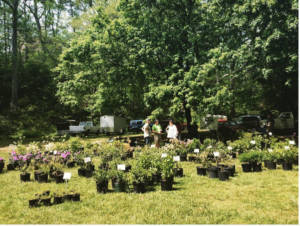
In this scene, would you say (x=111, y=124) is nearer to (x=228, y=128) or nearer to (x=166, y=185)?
(x=228, y=128)

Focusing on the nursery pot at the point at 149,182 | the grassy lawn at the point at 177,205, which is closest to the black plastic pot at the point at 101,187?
the grassy lawn at the point at 177,205

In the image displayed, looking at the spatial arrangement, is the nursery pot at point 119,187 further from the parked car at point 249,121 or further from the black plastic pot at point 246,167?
A: the parked car at point 249,121

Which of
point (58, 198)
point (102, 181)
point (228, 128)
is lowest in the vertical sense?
point (58, 198)

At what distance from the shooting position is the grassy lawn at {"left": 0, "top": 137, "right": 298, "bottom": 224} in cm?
372

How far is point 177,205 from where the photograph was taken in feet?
14.0

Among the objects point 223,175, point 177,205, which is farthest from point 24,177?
point 223,175

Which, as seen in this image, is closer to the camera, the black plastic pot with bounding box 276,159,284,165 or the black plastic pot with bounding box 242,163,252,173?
the black plastic pot with bounding box 242,163,252,173

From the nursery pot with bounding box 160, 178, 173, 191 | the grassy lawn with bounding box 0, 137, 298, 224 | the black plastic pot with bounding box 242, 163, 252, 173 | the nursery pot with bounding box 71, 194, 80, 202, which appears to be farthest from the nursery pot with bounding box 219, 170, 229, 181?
the nursery pot with bounding box 71, 194, 80, 202

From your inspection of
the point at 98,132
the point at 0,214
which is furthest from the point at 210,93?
the point at 98,132

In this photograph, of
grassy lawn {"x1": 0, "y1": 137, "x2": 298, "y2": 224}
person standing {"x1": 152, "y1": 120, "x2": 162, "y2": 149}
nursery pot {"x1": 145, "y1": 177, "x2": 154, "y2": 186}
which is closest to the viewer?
grassy lawn {"x1": 0, "y1": 137, "x2": 298, "y2": 224}

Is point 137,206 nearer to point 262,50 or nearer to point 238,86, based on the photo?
point 262,50

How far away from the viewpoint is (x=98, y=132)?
2320cm

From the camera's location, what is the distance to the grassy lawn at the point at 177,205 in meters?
3.72

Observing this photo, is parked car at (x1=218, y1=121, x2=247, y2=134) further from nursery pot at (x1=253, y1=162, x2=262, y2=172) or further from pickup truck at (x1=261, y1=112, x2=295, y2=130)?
nursery pot at (x1=253, y1=162, x2=262, y2=172)
